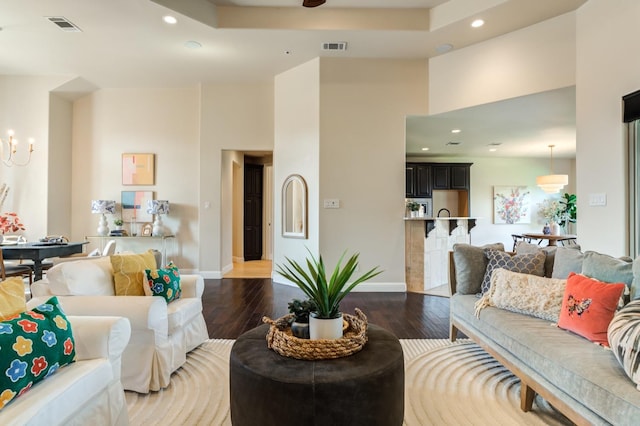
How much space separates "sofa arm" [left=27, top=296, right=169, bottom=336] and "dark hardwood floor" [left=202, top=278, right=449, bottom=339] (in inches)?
41.9

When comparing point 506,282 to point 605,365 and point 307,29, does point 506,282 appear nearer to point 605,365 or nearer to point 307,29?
point 605,365

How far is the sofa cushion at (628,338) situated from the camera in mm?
1383

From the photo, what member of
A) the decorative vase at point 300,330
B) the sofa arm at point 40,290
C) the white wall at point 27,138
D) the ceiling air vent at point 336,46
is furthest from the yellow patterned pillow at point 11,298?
the white wall at point 27,138

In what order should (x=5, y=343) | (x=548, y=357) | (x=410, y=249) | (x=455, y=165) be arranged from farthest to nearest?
(x=455, y=165) → (x=410, y=249) → (x=548, y=357) → (x=5, y=343)

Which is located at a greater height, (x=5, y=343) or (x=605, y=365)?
(x=5, y=343)

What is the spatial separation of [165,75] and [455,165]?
6777 mm

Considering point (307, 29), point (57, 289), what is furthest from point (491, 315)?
point (307, 29)

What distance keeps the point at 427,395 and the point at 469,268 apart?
3.90ft

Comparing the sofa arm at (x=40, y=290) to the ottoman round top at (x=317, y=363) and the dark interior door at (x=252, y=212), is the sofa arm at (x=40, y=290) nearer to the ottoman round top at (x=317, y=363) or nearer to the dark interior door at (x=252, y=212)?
the ottoman round top at (x=317, y=363)

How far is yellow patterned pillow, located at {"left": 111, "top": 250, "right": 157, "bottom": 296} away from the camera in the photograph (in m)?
2.46

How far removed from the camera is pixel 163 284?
8.39 feet

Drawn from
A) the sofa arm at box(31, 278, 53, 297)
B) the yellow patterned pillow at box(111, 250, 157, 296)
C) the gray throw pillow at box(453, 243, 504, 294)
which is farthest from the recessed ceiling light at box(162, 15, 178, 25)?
the gray throw pillow at box(453, 243, 504, 294)

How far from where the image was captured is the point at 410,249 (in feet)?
16.7

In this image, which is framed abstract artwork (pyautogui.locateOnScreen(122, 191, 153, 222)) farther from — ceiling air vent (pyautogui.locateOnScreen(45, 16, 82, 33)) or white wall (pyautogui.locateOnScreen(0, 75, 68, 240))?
ceiling air vent (pyautogui.locateOnScreen(45, 16, 82, 33))
